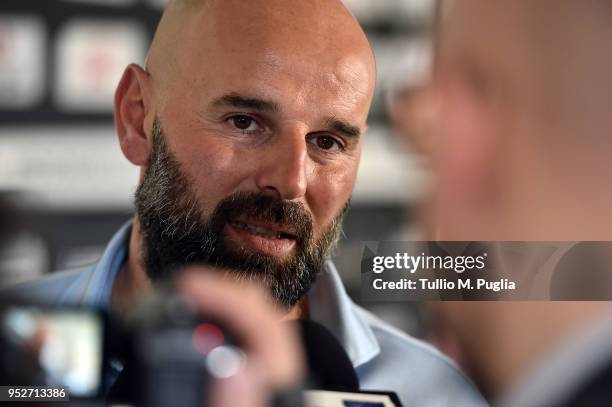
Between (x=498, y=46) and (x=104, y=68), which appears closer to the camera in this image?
(x=498, y=46)

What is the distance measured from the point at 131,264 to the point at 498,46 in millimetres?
955

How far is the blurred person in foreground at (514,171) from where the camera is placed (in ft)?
5.75

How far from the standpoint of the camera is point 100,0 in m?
1.87

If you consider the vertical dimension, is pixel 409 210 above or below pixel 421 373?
above

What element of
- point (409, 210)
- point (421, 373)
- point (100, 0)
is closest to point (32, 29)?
point (100, 0)

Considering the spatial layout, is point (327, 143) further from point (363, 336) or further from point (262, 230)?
point (363, 336)

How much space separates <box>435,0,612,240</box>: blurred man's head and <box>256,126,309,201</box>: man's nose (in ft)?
1.09

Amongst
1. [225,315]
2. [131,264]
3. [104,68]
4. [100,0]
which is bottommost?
[225,315]

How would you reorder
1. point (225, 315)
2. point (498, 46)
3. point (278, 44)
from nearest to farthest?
point (225, 315) → point (498, 46) → point (278, 44)

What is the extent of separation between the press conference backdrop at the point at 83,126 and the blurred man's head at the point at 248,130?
0.04 metres

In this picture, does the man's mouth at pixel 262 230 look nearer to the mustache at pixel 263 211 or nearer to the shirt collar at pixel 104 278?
the mustache at pixel 263 211

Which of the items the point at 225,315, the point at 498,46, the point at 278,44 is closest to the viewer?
the point at 225,315

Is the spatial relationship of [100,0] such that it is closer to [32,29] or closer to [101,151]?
[32,29]

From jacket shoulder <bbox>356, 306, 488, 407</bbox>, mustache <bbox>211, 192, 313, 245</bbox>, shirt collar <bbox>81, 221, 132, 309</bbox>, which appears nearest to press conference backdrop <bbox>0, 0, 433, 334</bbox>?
shirt collar <bbox>81, 221, 132, 309</bbox>
